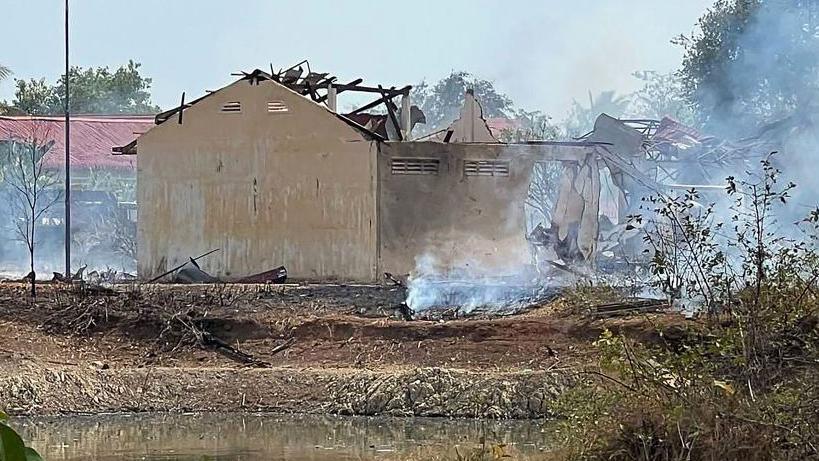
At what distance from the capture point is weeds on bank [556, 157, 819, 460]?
966cm

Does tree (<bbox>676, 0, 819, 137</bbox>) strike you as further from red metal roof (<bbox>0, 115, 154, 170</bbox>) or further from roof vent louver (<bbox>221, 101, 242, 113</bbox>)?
red metal roof (<bbox>0, 115, 154, 170</bbox>)

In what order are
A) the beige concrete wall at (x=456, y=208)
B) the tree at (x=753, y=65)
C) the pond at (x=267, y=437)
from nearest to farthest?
the pond at (x=267, y=437)
the beige concrete wall at (x=456, y=208)
the tree at (x=753, y=65)

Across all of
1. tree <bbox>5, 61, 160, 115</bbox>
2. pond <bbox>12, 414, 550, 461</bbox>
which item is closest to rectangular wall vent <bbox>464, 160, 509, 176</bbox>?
pond <bbox>12, 414, 550, 461</bbox>

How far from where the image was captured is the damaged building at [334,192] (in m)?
25.8

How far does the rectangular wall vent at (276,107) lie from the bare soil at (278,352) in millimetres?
4818

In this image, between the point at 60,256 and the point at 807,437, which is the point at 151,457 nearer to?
the point at 807,437

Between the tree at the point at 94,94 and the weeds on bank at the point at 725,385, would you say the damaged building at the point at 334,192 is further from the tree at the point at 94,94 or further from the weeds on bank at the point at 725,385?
the tree at the point at 94,94

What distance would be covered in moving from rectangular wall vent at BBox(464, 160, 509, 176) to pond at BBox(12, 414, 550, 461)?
9.70 metres

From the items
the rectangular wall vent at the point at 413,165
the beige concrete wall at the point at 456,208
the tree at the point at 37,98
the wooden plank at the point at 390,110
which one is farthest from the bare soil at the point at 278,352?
the tree at the point at 37,98

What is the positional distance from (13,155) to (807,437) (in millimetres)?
36160

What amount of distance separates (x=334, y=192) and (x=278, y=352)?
664cm

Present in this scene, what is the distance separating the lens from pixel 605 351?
10.8 metres

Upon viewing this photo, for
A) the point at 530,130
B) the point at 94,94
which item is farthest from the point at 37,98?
the point at 530,130

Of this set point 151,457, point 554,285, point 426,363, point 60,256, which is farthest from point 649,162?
point 151,457
